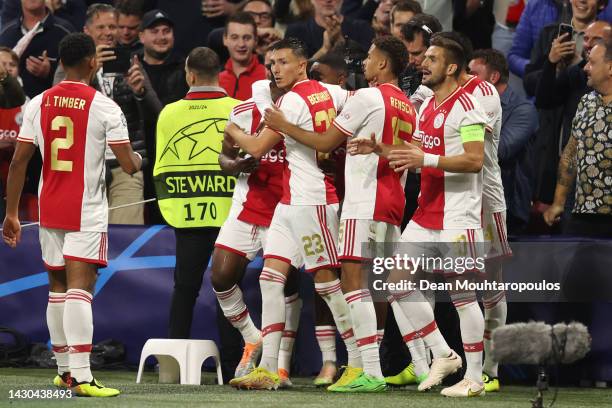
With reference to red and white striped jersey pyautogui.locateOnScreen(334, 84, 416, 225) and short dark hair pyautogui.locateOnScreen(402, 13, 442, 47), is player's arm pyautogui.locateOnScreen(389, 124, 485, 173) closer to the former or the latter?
red and white striped jersey pyautogui.locateOnScreen(334, 84, 416, 225)

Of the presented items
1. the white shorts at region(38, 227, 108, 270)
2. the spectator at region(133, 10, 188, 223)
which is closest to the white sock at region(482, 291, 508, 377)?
the white shorts at region(38, 227, 108, 270)

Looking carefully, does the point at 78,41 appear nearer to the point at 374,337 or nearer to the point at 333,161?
the point at 333,161

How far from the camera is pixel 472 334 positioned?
8469 millimetres

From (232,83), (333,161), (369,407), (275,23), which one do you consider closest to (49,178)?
(333,161)

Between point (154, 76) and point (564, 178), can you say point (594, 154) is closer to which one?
point (564, 178)

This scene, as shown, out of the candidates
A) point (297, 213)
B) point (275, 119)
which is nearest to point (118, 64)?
point (275, 119)

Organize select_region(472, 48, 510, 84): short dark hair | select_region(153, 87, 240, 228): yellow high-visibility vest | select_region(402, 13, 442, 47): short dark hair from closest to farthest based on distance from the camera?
select_region(153, 87, 240, 228): yellow high-visibility vest
select_region(402, 13, 442, 47): short dark hair
select_region(472, 48, 510, 84): short dark hair

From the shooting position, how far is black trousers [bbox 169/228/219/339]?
991 cm

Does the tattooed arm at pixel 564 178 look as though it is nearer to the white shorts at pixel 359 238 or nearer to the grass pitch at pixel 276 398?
the grass pitch at pixel 276 398

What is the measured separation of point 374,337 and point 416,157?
1.35 metres

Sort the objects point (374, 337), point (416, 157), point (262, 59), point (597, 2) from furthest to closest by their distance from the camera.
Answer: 1. point (262, 59)
2. point (597, 2)
3. point (374, 337)
4. point (416, 157)

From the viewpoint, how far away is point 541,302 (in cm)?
988

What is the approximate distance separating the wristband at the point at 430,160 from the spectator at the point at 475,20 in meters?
4.69

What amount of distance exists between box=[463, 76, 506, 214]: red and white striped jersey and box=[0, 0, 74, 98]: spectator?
5.44m
